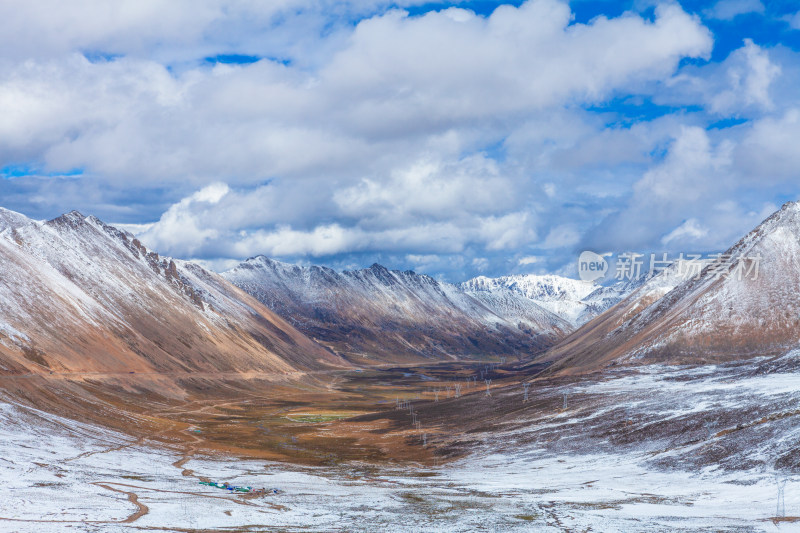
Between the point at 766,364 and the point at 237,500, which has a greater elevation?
Result: the point at 766,364

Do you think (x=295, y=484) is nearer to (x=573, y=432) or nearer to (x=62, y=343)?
(x=573, y=432)

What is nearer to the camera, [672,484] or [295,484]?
[672,484]

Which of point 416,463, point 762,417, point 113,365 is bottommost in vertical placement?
point 416,463

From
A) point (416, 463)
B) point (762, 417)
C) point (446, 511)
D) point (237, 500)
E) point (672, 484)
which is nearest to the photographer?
point (446, 511)

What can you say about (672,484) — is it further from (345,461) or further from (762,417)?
(345,461)

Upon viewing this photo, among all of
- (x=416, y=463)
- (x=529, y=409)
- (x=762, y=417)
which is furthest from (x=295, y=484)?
(x=529, y=409)

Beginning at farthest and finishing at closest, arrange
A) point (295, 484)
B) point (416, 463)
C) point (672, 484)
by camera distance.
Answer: point (416, 463), point (295, 484), point (672, 484)

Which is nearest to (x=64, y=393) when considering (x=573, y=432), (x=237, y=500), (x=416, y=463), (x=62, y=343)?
(x=62, y=343)
